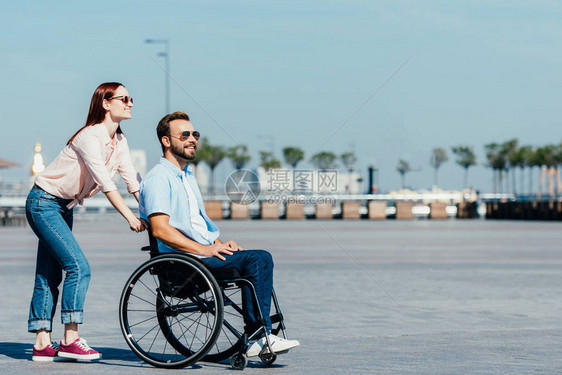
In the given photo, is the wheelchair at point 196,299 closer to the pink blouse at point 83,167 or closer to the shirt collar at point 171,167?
the shirt collar at point 171,167

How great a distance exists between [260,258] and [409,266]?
29.4ft

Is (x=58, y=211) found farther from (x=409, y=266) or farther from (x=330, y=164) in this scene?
(x=330, y=164)

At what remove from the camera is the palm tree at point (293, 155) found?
9932 cm

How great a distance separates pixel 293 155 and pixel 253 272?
3779 inches

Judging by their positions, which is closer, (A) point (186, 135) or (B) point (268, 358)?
(B) point (268, 358)

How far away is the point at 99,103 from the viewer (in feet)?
19.3

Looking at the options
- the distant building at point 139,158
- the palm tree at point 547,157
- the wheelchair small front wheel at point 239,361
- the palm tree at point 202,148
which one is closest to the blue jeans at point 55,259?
the wheelchair small front wheel at point 239,361

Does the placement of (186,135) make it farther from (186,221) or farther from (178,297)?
(178,297)

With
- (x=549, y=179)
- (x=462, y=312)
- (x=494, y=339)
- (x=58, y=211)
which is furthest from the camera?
(x=549, y=179)

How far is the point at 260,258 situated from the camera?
542cm

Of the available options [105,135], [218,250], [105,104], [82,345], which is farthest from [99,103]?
[82,345]

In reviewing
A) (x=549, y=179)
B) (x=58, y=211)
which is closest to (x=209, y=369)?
(x=58, y=211)

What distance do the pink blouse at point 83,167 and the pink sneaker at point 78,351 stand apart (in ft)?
2.62

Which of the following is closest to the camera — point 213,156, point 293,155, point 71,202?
point 71,202
